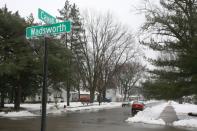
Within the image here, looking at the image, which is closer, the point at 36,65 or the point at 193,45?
the point at 193,45

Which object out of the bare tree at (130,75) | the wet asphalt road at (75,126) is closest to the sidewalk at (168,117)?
the wet asphalt road at (75,126)

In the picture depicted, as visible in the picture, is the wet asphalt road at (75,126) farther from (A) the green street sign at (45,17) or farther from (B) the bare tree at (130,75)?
(B) the bare tree at (130,75)

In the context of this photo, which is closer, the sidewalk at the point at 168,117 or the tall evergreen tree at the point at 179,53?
the tall evergreen tree at the point at 179,53

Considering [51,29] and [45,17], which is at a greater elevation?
[45,17]

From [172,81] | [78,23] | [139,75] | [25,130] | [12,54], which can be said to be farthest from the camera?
[139,75]

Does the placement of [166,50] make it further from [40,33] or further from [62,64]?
[40,33]

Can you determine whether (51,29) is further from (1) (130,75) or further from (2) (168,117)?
(1) (130,75)

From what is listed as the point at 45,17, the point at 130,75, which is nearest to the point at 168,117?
the point at 45,17

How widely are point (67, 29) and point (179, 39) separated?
20.9m

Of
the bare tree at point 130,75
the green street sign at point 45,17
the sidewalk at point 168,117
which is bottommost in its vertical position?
the sidewalk at point 168,117

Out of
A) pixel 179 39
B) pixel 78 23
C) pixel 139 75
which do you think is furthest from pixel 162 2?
pixel 139 75

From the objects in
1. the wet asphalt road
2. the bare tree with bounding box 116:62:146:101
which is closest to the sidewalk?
the wet asphalt road

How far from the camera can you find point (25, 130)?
21.5 metres

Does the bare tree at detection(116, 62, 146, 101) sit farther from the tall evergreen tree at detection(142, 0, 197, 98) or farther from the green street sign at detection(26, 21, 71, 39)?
the green street sign at detection(26, 21, 71, 39)
